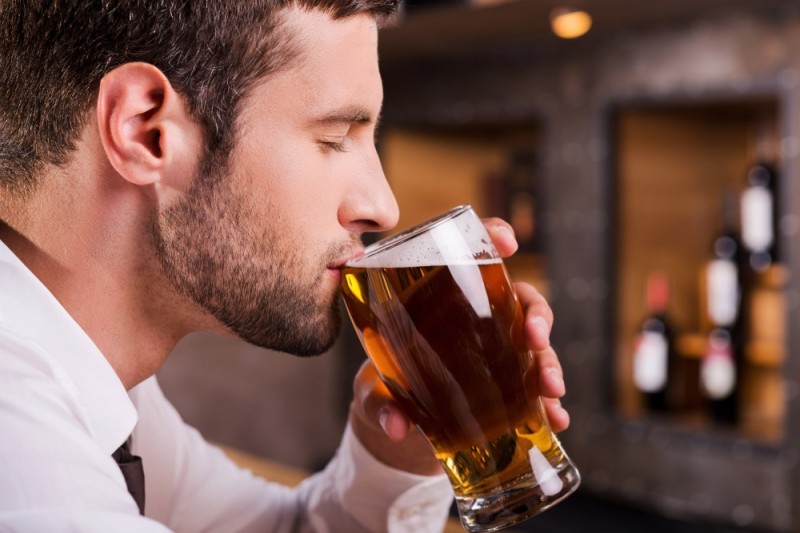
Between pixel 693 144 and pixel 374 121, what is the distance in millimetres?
2632

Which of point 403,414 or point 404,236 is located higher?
point 404,236

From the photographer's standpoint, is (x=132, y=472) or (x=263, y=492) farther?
(x=263, y=492)

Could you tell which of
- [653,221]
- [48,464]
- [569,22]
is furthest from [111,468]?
[653,221]

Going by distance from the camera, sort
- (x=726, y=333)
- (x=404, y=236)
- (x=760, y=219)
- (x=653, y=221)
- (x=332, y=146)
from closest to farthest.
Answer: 1. (x=404, y=236)
2. (x=332, y=146)
3. (x=760, y=219)
4. (x=726, y=333)
5. (x=653, y=221)

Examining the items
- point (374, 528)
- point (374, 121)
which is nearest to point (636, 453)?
point (374, 528)

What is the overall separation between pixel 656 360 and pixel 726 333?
27 cm

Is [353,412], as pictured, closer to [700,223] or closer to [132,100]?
[132,100]

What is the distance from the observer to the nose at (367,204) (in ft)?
2.88

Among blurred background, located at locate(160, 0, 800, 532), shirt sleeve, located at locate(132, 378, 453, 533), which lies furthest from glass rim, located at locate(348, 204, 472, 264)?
blurred background, located at locate(160, 0, 800, 532)

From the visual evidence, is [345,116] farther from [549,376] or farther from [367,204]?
[549,376]

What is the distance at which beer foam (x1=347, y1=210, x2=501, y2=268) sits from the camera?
0.77m

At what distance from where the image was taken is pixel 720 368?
9.75ft

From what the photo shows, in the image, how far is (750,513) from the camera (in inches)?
112

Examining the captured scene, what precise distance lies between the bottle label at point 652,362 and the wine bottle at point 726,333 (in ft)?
0.51
